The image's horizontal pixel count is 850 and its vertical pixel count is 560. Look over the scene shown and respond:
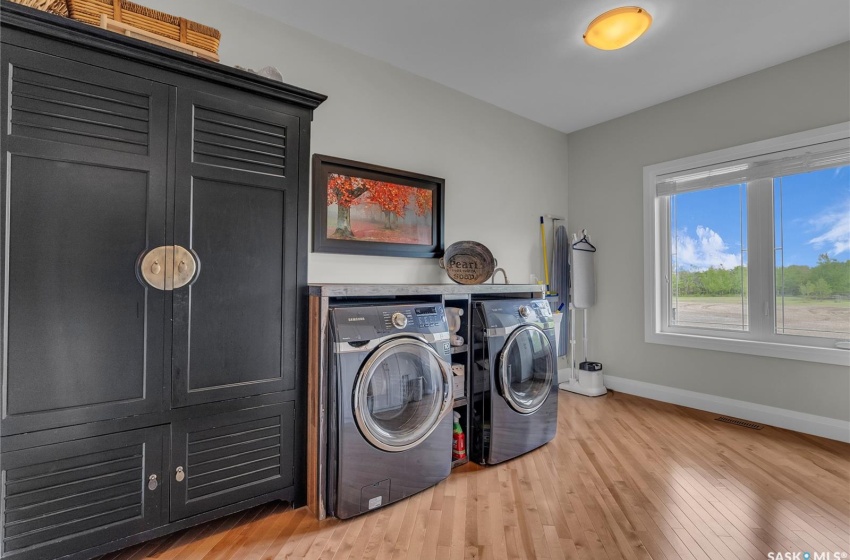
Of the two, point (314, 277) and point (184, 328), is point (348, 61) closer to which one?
point (314, 277)

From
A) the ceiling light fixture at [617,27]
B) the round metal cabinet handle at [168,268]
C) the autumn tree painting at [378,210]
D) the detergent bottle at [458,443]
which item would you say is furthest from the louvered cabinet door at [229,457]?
the ceiling light fixture at [617,27]

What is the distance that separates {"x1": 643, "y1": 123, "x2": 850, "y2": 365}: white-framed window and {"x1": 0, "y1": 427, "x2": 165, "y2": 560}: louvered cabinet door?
12.6 ft

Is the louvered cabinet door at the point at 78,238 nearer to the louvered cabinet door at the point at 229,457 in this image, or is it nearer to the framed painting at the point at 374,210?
the louvered cabinet door at the point at 229,457

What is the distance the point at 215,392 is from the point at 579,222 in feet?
12.4

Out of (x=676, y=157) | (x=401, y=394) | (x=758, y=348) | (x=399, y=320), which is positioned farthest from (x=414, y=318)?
(x=676, y=157)

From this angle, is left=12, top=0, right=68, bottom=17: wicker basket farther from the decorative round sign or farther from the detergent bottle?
the detergent bottle

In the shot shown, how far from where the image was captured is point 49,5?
1.49 metres

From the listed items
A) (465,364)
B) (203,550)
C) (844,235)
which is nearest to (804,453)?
(844,235)

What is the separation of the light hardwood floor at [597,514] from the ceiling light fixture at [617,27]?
2.55 m

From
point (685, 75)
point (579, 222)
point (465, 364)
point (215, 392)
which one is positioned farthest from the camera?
point (579, 222)

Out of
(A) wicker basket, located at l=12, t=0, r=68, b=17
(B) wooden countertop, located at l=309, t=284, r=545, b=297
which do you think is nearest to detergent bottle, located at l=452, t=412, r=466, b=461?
(B) wooden countertop, located at l=309, t=284, r=545, b=297

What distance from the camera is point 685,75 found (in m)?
3.09

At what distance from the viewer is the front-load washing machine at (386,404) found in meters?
1.81

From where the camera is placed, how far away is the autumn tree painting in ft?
8.59
